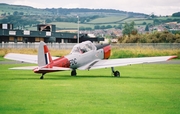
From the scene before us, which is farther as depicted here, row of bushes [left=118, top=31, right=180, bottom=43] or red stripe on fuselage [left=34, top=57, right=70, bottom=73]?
row of bushes [left=118, top=31, right=180, bottom=43]

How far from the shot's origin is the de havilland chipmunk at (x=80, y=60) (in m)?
23.2

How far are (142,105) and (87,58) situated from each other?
1280cm

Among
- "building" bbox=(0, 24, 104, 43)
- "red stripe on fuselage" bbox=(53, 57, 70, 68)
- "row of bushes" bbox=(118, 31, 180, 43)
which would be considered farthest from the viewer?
"building" bbox=(0, 24, 104, 43)

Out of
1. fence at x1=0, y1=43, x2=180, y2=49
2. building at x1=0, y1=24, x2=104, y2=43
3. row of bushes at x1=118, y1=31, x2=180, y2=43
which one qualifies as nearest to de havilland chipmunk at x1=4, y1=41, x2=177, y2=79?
fence at x1=0, y1=43, x2=180, y2=49

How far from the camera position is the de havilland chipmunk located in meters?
23.2

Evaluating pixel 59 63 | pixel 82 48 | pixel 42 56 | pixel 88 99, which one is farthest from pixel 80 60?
pixel 88 99

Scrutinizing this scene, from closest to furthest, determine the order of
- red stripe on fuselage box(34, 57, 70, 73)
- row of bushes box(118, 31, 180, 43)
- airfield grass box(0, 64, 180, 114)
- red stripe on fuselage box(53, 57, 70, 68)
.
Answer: airfield grass box(0, 64, 180, 114), red stripe on fuselage box(34, 57, 70, 73), red stripe on fuselage box(53, 57, 70, 68), row of bushes box(118, 31, 180, 43)

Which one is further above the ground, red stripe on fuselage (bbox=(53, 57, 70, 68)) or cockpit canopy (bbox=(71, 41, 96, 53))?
cockpit canopy (bbox=(71, 41, 96, 53))

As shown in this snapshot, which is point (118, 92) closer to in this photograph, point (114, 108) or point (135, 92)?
point (135, 92)

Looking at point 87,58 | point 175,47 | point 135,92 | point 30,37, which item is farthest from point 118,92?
point 30,37

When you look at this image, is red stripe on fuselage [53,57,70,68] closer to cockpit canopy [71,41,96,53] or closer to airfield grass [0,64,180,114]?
cockpit canopy [71,41,96,53]

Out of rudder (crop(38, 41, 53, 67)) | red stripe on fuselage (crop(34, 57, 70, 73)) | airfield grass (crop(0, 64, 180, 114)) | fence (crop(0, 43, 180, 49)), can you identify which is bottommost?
fence (crop(0, 43, 180, 49))

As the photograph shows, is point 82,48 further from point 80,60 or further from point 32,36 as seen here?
point 32,36

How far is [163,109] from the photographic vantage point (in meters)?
13.3
